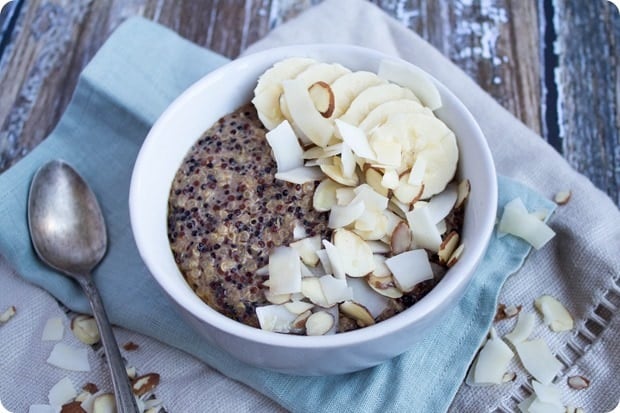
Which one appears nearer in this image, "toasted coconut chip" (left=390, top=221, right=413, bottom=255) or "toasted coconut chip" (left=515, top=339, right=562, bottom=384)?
"toasted coconut chip" (left=390, top=221, right=413, bottom=255)

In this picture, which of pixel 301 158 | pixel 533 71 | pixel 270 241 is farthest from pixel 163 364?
pixel 533 71

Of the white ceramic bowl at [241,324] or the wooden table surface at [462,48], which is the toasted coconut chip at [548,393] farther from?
the wooden table surface at [462,48]

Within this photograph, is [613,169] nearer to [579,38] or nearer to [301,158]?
[579,38]

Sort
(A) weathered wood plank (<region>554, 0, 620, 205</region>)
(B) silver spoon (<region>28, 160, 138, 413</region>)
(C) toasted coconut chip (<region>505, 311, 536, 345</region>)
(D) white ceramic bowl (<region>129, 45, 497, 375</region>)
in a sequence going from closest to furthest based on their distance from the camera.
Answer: (D) white ceramic bowl (<region>129, 45, 497, 375</region>) < (C) toasted coconut chip (<region>505, 311, 536, 345</region>) < (B) silver spoon (<region>28, 160, 138, 413</region>) < (A) weathered wood plank (<region>554, 0, 620, 205</region>)

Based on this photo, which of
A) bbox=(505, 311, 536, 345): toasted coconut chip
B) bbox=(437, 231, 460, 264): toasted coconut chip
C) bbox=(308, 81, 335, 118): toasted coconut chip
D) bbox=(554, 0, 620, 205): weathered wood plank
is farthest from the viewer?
bbox=(554, 0, 620, 205): weathered wood plank

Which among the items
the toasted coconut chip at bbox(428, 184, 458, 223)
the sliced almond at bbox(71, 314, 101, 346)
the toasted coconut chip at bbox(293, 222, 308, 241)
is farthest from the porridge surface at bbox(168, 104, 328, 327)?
the sliced almond at bbox(71, 314, 101, 346)

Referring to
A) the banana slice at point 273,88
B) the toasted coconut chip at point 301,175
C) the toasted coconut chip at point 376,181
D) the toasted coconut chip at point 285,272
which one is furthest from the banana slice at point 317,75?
the toasted coconut chip at point 285,272

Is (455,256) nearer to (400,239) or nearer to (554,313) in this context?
(400,239)

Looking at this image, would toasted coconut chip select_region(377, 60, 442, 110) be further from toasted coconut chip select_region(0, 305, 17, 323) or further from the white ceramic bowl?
toasted coconut chip select_region(0, 305, 17, 323)
